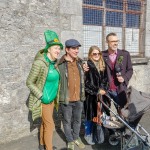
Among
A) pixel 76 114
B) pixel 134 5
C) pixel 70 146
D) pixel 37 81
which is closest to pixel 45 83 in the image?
pixel 37 81

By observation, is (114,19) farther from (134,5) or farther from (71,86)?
(71,86)

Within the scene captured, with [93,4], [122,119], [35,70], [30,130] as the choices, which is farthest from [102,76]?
[93,4]

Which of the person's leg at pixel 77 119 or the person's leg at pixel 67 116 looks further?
the person's leg at pixel 77 119

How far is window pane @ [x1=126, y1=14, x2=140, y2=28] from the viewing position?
24.5 ft

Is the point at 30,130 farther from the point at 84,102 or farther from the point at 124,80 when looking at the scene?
the point at 124,80

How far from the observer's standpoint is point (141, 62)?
7426 mm

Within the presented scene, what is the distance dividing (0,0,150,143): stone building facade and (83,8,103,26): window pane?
2.79 ft

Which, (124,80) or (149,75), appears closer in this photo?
(124,80)

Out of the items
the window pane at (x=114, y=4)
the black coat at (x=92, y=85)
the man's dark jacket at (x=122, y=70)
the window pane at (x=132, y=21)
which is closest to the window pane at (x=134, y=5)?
the window pane at (x=132, y=21)

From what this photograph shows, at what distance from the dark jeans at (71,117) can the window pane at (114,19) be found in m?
2.84

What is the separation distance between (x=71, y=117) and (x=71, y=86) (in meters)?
0.58

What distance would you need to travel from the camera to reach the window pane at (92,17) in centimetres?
640

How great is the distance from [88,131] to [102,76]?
1.01 meters

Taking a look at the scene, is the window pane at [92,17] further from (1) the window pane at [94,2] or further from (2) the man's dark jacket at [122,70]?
(2) the man's dark jacket at [122,70]
